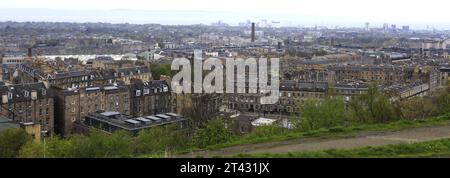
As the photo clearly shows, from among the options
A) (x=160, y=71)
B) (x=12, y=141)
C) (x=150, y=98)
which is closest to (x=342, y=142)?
(x=12, y=141)

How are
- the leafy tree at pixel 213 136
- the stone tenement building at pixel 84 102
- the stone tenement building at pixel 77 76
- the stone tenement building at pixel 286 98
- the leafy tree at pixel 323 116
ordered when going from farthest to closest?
the stone tenement building at pixel 286 98 < the stone tenement building at pixel 77 76 < the stone tenement building at pixel 84 102 < the leafy tree at pixel 323 116 < the leafy tree at pixel 213 136

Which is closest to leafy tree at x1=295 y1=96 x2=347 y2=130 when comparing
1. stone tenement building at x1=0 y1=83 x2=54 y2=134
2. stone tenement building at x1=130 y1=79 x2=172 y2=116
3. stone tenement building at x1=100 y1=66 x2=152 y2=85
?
stone tenement building at x1=0 y1=83 x2=54 y2=134

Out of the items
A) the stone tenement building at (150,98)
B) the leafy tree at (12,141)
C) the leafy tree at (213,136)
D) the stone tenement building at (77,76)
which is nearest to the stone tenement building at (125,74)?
the stone tenement building at (77,76)

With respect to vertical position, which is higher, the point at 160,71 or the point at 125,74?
the point at 125,74

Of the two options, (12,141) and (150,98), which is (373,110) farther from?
(150,98)

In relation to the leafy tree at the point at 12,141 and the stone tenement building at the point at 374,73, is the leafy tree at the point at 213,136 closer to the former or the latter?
the leafy tree at the point at 12,141
